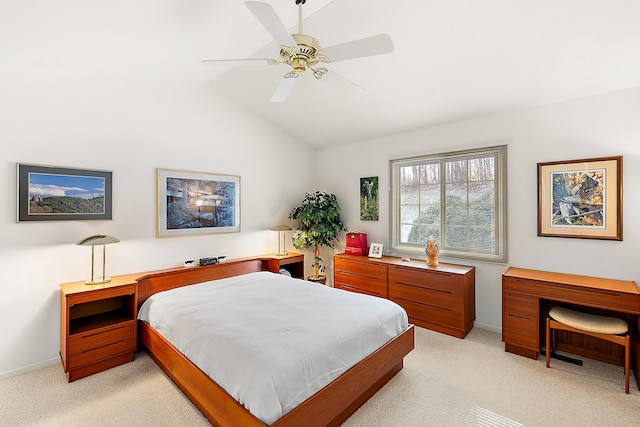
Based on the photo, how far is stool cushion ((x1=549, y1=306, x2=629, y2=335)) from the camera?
2.40 metres

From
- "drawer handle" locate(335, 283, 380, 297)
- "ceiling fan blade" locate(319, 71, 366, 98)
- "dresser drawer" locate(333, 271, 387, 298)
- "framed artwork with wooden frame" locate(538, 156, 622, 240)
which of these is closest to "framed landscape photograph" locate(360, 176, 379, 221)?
"dresser drawer" locate(333, 271, 387, 298)

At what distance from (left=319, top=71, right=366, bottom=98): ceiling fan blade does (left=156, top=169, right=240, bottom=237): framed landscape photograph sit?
2276mm

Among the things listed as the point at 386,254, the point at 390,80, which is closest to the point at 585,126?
the point at 390,80

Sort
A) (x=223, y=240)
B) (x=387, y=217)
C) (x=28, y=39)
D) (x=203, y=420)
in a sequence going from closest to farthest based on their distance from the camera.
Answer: (x=203, y=420) < (x=28, y=39) < (x=223, y=240) < (x=387, y=217)

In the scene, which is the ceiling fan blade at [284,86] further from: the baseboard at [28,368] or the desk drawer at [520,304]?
the baseboard at [28,368]

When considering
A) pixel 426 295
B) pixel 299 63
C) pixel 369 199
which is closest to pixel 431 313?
pixel 426 295

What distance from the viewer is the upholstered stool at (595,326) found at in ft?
7.74

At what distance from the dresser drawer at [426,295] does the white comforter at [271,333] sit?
983mm

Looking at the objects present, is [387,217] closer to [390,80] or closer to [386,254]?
[386,254]

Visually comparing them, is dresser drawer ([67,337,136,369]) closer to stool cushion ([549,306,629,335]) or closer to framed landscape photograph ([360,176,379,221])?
framed landscape photograph ([360,176,379,221])

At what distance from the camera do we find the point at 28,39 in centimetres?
228

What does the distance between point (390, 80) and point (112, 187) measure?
10.4ft

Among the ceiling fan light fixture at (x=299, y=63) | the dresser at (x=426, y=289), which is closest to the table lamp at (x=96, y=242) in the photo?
the ceiling fan light fixture at (x=299, y=63)

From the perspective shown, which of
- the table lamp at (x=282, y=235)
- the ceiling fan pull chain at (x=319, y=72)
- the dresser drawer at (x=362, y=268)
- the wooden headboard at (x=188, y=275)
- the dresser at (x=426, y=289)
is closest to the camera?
the ceiling fan pull chain at (x=319, y=72)
